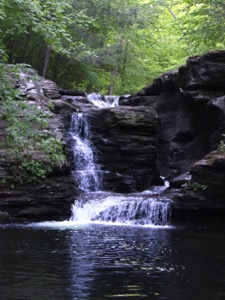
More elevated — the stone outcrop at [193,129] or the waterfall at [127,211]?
the stone outcrop at [193,129]

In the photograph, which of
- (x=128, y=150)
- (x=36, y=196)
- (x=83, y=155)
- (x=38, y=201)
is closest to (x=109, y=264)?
(x=38, y=201)

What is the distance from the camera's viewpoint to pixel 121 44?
88.3 ft

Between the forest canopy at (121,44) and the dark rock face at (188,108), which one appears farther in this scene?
the forest canopy at (121,44)

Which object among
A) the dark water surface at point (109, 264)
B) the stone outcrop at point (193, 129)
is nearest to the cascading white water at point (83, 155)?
the stone outcrop at point (193, 129)

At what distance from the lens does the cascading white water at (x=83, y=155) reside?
60.7 ft

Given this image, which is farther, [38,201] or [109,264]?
[38,201]

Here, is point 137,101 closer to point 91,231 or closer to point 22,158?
point 22,158

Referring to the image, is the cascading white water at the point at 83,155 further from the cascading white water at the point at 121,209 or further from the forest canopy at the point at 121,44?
the forest canopy at the point at 121,44

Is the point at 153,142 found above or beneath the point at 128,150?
above

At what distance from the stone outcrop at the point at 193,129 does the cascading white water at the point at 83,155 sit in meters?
3.54

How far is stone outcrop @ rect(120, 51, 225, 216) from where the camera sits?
48.4ft

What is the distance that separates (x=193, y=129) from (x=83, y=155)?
19.8ft

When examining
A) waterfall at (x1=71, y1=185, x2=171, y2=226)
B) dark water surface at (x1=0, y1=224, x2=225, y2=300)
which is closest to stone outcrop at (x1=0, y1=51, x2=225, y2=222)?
waterfall at (x1=71, y1=185, x2=171, y2=226)

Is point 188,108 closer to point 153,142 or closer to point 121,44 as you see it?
A: point 153,142
